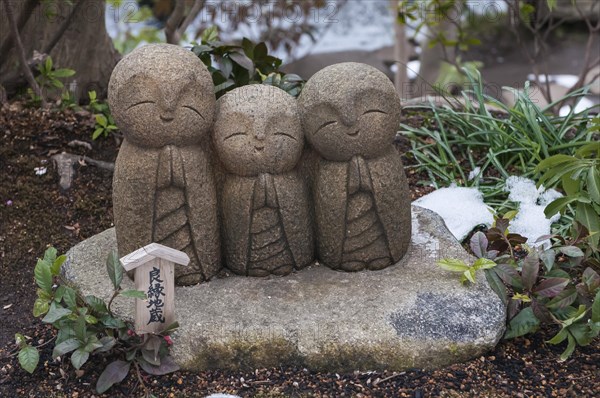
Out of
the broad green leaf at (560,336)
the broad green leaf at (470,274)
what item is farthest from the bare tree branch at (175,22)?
the broad green leaf at (560,336)

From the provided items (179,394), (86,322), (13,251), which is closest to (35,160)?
(13,251)

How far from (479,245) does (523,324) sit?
35cm

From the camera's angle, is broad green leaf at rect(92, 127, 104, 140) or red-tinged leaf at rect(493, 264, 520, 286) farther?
broad green leaf at rect(92, 127, 104, 140)

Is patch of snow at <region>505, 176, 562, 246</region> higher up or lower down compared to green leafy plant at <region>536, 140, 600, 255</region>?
lower down

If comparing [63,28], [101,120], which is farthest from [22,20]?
[101,120]

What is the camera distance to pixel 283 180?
10.0 ft

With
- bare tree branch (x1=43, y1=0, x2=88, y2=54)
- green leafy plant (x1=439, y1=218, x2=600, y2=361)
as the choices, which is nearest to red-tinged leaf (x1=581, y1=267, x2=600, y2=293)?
green leafy plant (x1=439, y1=218, x2=600, y2=361)

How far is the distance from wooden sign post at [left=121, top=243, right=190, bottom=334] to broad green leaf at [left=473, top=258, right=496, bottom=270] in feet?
3.47

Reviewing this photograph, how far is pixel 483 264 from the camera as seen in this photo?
3023 millimetres

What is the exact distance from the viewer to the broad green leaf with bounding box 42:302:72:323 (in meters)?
2.76

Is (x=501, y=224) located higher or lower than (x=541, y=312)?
higher

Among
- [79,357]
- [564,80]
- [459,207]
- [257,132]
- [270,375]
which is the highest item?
[257,132]

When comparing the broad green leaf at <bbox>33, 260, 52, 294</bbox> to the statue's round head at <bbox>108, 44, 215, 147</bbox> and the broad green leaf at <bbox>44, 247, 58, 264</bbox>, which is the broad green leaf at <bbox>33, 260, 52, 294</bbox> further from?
the statue's round head at <bbox>108, 44, 215, 147</bbox>

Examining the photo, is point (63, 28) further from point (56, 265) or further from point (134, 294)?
point (134, 294)
